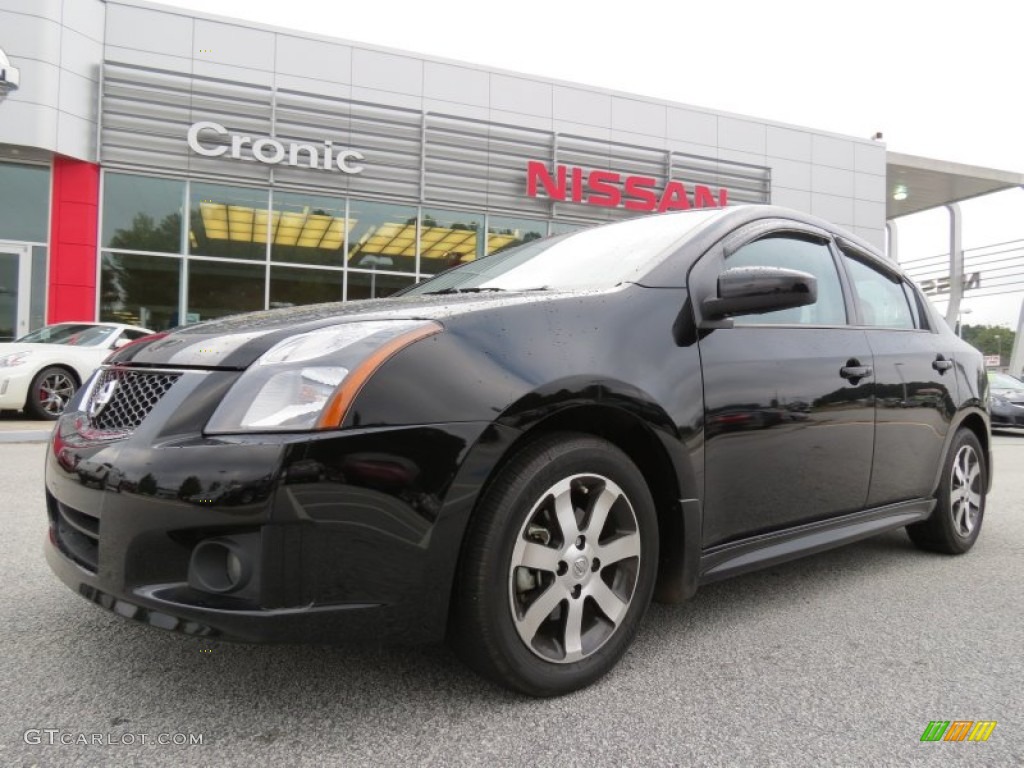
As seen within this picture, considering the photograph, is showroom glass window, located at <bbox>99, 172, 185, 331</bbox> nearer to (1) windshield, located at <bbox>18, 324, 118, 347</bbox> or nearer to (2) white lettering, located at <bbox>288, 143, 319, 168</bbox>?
(2) white lettering, located at <bbox>288, 143, 319, 168</bbox>

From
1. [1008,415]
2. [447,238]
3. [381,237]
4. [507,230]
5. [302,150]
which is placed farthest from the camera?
[507,230]

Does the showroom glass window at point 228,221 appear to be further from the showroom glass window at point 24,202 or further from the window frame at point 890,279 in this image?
the window frame at point 890,279

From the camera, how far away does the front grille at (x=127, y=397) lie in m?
1.89

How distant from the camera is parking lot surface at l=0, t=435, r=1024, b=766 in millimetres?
1698

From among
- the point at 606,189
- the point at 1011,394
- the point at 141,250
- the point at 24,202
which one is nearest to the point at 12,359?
the point at 141,250

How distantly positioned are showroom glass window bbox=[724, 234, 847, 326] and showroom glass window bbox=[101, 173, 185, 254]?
1329 cm

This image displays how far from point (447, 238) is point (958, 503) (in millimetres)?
13210

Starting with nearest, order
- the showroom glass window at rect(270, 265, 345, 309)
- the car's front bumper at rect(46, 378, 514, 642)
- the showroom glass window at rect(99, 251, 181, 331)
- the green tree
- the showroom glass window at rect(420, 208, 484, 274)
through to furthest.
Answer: the car's front bumper at rect(46, 378, 514, 642), the showroom glass window at rect(99, 251, 181, 331), the showroom glass window at rect(270, 265, 345, 309), the showroom glass window at rect(420, 208, 484, 274), the green tree

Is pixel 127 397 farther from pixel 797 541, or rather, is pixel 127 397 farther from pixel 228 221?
pixel 228 221

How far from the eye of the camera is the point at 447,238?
15.9 metres

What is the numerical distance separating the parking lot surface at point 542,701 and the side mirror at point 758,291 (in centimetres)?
107

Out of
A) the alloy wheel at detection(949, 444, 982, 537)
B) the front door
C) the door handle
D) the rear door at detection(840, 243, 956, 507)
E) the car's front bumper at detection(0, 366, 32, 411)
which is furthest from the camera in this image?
the front door

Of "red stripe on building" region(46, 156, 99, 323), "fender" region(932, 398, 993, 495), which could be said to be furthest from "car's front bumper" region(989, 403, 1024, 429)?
"red stripe on building" region(46, 156, 99, 323)

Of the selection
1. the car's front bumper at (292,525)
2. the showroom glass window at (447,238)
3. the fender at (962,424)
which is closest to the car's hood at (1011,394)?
the showroom glass window at (447,238)
